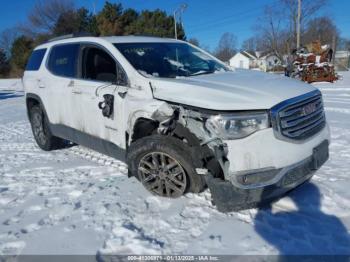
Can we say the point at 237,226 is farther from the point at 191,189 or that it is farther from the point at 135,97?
the point at 135,97

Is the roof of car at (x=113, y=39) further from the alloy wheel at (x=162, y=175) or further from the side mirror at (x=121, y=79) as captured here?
the alloy wheel at (x=162, y=175)

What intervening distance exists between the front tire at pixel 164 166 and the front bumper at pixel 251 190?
34 centimetres

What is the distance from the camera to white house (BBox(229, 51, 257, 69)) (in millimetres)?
79250

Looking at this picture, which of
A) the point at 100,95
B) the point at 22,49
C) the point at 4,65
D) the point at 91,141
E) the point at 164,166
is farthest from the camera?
the point at 4,65

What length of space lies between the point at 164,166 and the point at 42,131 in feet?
11.0

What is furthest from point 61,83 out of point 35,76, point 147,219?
point 147,219

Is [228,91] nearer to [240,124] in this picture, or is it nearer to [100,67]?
[240,124]

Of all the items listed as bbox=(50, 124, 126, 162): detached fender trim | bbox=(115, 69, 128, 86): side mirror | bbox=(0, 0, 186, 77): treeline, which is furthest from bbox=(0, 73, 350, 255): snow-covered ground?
bbox=(0, 0, 186, 77): treeline

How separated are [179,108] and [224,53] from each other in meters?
82.3

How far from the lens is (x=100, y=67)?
4371 millimetres

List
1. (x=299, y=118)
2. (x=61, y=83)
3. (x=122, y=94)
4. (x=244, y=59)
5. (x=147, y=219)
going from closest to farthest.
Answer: (x=299, y=118), (x=147, y=219), (x=122, y=94), (x=61, y=83), (x=244, y=59)

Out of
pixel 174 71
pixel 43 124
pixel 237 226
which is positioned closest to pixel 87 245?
pixel 237 226

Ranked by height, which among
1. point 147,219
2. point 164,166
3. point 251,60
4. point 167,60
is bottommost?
point 147,219

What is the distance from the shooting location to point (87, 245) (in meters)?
2.91
